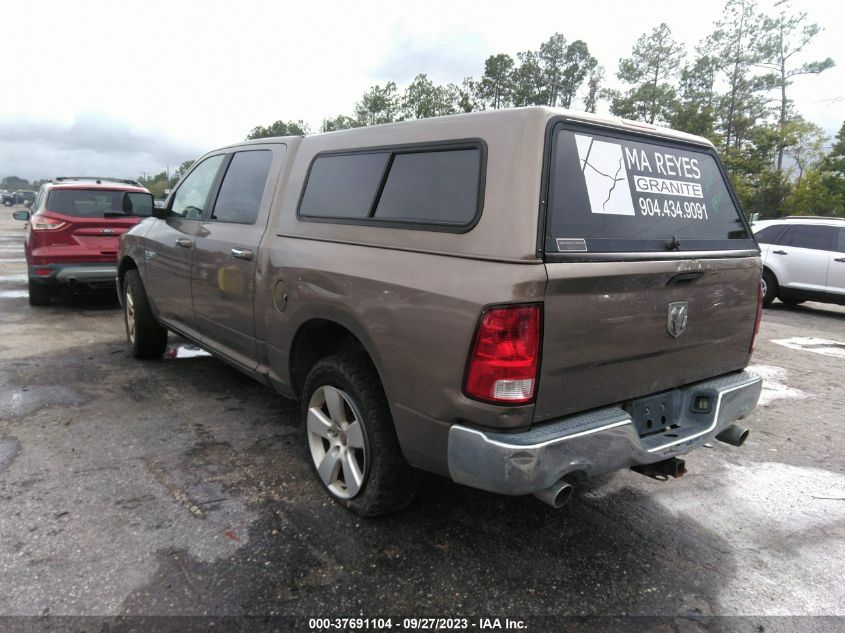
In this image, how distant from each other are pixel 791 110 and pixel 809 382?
44.5 meters

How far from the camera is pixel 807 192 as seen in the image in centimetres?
3206

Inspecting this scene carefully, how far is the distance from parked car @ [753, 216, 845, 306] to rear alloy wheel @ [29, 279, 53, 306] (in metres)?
11.5

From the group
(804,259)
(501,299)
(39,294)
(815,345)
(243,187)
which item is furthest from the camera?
(804,259)

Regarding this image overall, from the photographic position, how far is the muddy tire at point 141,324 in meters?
5.21

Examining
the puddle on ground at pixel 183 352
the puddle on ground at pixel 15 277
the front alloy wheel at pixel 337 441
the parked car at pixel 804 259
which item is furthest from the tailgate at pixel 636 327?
the puddle on ground at pixel 15 277

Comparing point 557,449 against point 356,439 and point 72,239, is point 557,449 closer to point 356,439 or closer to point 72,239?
point 356,439

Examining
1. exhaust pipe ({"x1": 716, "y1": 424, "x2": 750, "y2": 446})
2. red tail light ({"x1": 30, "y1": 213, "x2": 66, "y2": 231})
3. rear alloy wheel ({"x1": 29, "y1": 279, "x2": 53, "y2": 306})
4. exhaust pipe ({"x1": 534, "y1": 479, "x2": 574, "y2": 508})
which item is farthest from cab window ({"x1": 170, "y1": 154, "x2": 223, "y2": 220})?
rear alloy wheel ({"x1": 29, "y1": 279, "x2": 53, "y2": 306})

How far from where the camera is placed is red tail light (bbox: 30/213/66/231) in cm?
765

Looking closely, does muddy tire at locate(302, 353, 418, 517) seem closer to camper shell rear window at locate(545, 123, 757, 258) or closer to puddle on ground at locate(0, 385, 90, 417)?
camper shell rear window at locate(545, 123, 757, 258)

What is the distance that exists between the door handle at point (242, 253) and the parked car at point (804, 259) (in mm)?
9878

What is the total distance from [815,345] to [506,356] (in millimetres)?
7252

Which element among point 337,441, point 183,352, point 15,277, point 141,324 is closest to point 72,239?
point 183,352

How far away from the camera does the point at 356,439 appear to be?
2.77 meters

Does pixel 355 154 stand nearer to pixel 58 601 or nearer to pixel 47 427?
pixel 58 601
